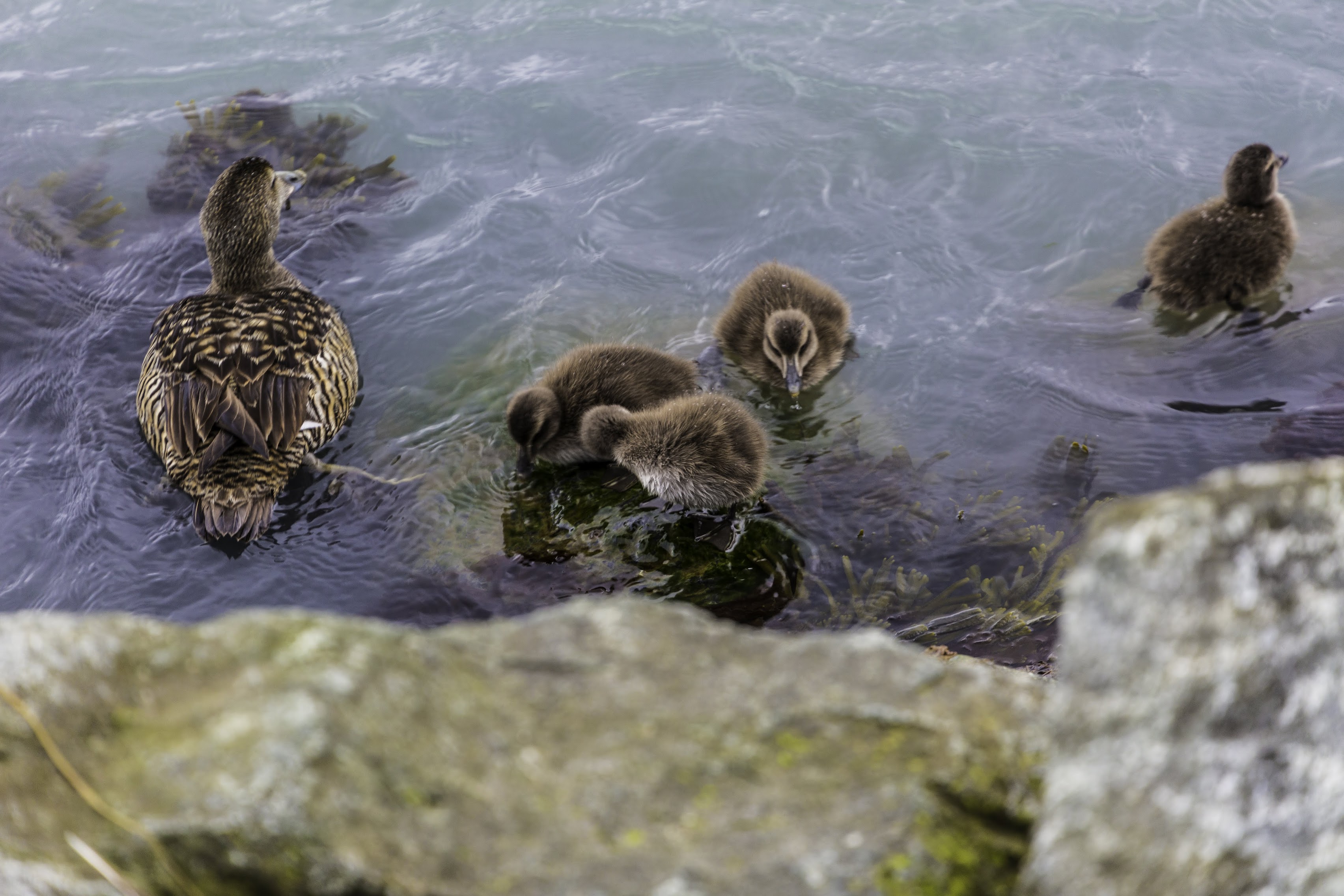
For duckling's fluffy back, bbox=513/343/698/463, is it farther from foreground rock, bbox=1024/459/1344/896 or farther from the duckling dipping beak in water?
foreground rock, bbox=1024/459/1344/896

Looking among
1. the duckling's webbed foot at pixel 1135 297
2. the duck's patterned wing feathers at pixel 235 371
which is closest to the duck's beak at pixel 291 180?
the duck's patterned wing feathers at pixel 235 371

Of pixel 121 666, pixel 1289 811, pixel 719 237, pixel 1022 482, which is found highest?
pixel 121 666

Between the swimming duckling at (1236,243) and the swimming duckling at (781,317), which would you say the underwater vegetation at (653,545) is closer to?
the swimming duckling at (781,317)

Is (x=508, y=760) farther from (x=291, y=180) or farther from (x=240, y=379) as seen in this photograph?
(x=291, y=180)

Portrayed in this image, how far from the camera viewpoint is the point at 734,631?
193cm

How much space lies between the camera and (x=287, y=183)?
748 centimetres

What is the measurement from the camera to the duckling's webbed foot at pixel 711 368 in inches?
254

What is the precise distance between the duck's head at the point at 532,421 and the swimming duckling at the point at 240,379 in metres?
1.27

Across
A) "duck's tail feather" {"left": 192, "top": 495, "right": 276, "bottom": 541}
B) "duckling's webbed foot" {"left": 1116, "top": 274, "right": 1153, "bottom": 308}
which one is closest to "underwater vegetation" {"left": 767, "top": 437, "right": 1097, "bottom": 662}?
"duckling's webbed foot" {"left": 1116, "top": 274, "right": 1153, "bottom": 308}

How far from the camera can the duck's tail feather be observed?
210 inches

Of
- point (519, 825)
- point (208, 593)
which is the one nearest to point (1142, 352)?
point (208, 593)

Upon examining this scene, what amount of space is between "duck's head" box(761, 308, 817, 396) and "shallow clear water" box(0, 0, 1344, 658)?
32 centimetres

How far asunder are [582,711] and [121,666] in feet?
2.54

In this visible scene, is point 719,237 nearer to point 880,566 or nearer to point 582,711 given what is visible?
point 880,566
